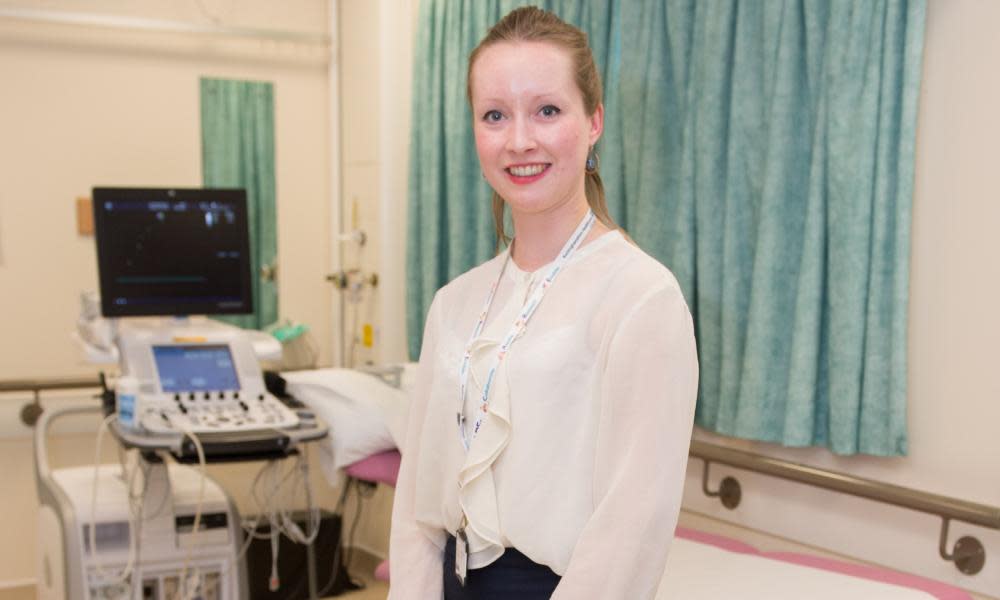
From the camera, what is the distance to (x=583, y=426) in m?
1.23

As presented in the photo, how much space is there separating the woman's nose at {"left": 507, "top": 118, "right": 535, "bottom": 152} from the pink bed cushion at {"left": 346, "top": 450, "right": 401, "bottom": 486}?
1809mm

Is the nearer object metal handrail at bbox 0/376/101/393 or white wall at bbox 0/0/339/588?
metal handrail at bbox 0/376/101/393

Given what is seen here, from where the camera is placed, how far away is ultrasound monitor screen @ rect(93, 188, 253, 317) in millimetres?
2842

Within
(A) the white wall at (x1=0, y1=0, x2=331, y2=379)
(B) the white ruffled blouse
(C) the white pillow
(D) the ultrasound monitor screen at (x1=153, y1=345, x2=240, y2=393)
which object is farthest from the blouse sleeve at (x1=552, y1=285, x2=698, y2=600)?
(A) the white wall at (x1=0, y1=0, x2=331, y2=379)

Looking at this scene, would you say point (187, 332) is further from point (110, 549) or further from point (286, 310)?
point (286, 310)

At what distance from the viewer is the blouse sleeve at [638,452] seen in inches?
45.8

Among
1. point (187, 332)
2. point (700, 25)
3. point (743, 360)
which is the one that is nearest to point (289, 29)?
point (187, 332)

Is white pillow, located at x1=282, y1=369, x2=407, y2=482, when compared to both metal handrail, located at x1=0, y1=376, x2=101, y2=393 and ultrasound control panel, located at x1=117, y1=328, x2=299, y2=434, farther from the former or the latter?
metal handrail, located at x1=0, y1=376, x2=101, y2=393

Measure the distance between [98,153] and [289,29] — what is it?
966mm

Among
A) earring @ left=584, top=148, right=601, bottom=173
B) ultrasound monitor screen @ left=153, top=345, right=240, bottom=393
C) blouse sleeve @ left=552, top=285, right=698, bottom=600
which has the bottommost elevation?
ultrasound monitor screen @ left=153, top=345, right=240, bottom=393

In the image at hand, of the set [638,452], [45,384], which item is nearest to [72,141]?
[45,384]

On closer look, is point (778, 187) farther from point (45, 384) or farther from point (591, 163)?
point (45, 384)

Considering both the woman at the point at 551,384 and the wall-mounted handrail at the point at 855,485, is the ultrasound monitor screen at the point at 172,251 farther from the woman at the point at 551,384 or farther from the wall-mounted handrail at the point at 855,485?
the woman at the point at 551,384

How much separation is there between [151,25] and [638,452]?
140 inches
